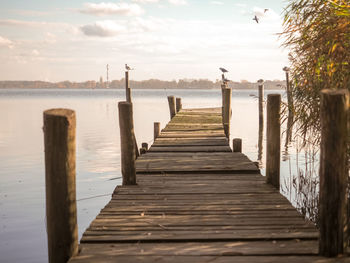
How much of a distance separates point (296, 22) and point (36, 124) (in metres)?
27.3

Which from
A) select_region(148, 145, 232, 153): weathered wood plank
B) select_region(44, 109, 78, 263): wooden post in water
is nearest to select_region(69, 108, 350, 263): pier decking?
select_region(44, 109, 78, 263): wooden post in water

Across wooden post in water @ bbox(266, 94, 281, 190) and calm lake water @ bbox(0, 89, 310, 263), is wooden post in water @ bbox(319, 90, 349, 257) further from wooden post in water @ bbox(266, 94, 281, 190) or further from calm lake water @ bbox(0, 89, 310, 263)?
calm lake water @ bbox(0, 89, 310, 263)

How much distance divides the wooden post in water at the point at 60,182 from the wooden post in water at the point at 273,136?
298cm

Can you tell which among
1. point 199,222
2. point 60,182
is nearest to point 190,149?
point 199,222

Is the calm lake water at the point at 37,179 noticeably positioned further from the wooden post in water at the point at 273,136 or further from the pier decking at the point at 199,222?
the pier decking at the point at 199,222

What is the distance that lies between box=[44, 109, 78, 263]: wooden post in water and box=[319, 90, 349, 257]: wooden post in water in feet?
6.29

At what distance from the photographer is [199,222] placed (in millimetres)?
4059

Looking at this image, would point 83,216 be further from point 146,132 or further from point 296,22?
point 146,132

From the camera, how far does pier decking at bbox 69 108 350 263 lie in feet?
11.0

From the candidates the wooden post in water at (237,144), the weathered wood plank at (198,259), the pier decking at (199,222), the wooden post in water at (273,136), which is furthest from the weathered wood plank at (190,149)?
the weathered wood plank at (198,259)

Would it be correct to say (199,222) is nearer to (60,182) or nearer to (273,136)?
(60,182)

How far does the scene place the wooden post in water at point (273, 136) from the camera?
5.37m

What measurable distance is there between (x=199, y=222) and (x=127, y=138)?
1.80 meters

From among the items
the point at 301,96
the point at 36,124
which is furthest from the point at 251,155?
the point at 36,124
